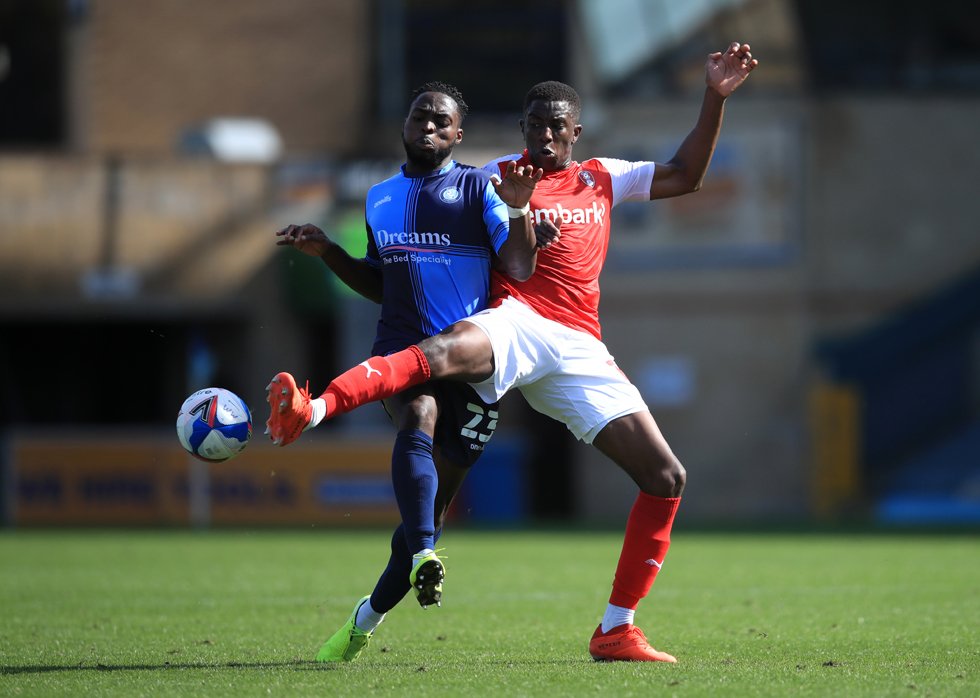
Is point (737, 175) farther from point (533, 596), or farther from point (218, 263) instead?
point (533, 596)

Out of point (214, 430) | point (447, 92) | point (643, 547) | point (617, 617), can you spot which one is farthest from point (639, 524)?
point (447, 92)

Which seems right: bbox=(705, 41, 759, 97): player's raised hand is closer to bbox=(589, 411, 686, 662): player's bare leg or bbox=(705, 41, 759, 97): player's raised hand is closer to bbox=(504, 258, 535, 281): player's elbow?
bbox=(504, 258, 535, 281): player's elbow

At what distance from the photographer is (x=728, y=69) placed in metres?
7.13

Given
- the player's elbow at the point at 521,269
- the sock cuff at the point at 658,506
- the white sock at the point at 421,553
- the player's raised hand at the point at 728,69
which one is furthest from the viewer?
the player's raised hand at the point at 728,69

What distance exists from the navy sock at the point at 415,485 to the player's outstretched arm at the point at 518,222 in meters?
0.82

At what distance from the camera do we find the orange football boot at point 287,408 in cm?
597

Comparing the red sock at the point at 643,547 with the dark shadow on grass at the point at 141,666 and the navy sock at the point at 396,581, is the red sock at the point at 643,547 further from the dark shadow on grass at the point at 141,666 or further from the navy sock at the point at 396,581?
the dark shadow on grass at the point at 141,666

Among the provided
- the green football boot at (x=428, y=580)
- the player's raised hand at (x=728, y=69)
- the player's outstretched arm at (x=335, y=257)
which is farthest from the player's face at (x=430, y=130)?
the green football boot at (x=428, y=580)

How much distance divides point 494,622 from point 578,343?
94.3 inches

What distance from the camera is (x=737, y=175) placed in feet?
82.6

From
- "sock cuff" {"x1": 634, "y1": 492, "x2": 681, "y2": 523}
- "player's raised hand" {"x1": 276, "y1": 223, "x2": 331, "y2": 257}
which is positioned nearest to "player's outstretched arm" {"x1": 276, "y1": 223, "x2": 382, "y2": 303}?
"player's raised hand" {"x1": 276, "y1": 223, "x2": 331, "y2": 257}

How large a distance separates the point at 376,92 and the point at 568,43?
467cm

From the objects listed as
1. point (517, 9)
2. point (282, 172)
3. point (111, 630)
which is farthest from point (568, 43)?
point (111, 630)

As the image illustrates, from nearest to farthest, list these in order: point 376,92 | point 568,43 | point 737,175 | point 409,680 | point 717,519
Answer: point 409,680 → point 717,519 → point 737,175 → point 568,43 → point 376,92
